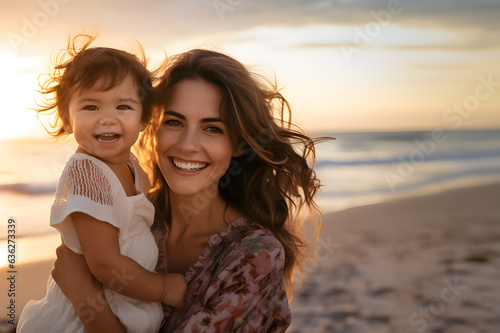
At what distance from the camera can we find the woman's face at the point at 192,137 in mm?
2963

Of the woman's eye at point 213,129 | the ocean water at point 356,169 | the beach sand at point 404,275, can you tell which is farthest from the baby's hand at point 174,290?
the beach sand at point 404,275

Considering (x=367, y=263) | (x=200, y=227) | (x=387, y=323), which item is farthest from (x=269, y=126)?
(x=367, y=263)

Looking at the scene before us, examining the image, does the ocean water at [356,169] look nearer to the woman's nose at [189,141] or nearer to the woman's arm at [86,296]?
the woman's nose at [189,141]

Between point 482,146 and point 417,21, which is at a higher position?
point 417,21

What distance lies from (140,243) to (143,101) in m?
0.72

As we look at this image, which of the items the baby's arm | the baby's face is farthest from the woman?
the baby's face

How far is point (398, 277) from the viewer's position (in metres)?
6.91

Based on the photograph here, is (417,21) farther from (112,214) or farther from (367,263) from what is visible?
(112,214)

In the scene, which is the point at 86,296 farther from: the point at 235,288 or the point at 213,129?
the point at 213,129

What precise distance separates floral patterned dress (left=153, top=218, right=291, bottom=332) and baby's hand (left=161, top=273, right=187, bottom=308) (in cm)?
7

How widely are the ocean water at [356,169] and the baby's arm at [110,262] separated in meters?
3.09

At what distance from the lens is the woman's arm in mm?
2514

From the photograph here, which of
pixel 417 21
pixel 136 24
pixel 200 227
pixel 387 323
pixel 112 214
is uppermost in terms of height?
pixel 417 21

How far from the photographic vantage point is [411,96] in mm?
20375
